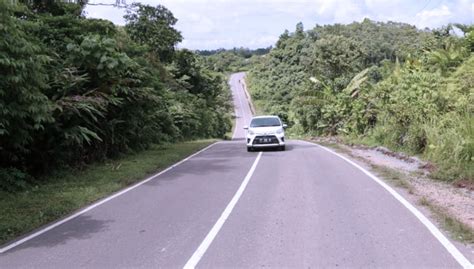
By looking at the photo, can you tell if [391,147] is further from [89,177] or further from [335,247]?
[335,247]

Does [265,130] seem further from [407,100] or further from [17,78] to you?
[17,78]

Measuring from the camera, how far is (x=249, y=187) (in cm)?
1238

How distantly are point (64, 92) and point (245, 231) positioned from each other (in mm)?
9318

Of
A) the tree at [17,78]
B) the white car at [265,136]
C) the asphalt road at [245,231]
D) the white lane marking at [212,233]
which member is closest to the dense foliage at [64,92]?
the tree at [17,78]

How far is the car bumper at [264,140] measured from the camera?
904 inches

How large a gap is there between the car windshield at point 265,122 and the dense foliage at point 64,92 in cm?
483

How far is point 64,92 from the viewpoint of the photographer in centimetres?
1502

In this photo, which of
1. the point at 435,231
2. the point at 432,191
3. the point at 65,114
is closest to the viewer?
the point at 435,231

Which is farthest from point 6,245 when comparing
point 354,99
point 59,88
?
point 354,99

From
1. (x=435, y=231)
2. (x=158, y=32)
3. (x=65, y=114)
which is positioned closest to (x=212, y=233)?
(x=435, y=231)

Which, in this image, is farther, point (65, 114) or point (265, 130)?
point (265, 130)

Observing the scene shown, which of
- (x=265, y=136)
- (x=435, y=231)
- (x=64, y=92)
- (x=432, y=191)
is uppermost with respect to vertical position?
(x=64, y=92)

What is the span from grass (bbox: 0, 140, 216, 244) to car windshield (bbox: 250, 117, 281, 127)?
633 cm

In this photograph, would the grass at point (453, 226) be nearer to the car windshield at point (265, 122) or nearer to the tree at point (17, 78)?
the tree at point (17, 78)
